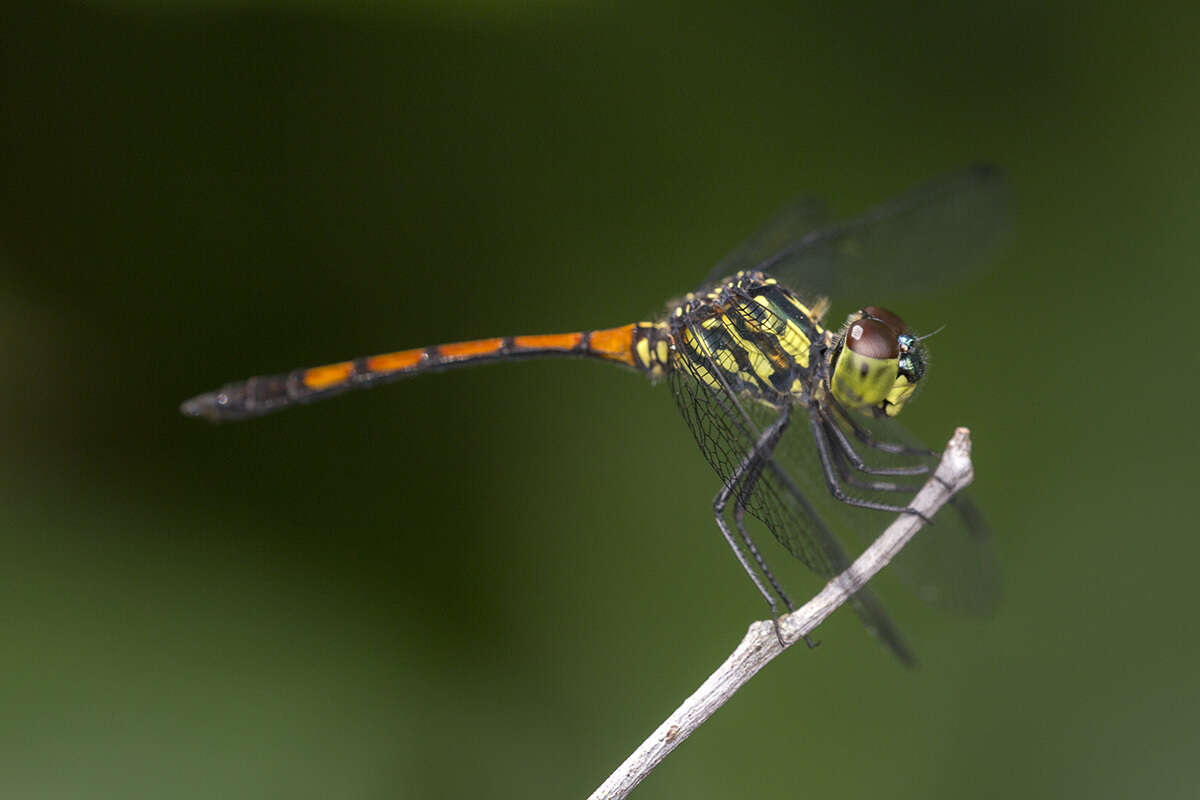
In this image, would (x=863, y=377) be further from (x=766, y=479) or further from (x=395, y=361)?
(x=395, y=361)

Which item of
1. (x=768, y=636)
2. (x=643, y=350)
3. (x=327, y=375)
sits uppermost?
(x=327, y=375)

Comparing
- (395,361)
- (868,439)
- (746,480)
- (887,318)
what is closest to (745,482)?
(746,480)

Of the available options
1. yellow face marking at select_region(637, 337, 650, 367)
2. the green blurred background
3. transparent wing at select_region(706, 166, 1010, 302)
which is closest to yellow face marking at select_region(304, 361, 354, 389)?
the green blurred background

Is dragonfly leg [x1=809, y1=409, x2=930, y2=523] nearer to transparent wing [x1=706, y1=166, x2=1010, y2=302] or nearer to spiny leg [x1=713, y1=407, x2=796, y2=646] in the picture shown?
spiny leg [x1=713, y1=407, x2=796, y2=646]

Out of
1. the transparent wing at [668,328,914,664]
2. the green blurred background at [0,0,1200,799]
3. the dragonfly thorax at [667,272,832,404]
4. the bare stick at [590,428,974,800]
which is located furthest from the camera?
the green blurred background at [0,0,1200,799]

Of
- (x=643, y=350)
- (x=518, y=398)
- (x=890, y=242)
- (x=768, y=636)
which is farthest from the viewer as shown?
(x=518, y=398)

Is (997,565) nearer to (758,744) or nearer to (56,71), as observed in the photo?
(758,744)

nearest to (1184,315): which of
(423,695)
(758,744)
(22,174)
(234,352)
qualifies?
(758,744)
